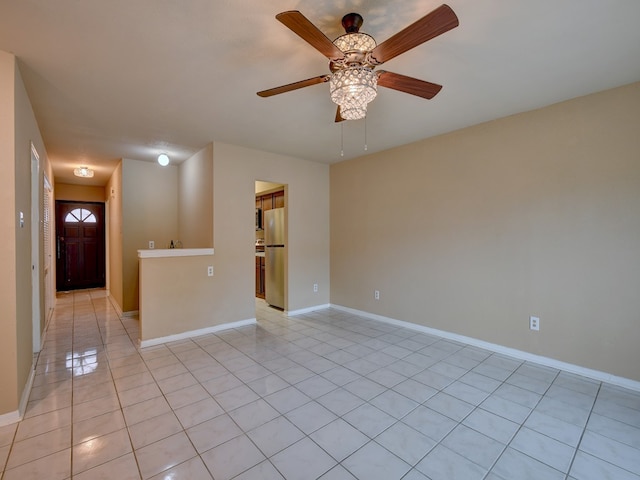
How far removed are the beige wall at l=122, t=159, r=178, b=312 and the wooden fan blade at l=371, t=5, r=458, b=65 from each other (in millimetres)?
4528

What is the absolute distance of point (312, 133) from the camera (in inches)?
140

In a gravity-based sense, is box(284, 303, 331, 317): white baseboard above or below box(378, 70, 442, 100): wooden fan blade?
below

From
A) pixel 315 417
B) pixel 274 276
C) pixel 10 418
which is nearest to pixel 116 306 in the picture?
pixel 274 276

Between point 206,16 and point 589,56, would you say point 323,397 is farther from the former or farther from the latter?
point 589,56

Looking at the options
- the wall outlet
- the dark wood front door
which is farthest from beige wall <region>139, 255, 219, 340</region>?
the dark wood front door

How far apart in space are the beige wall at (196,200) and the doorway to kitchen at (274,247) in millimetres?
1096

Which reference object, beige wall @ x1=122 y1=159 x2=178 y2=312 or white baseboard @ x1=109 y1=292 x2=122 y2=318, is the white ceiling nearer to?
beige wall @ x1=122 y1=159 x2=178 y2=312

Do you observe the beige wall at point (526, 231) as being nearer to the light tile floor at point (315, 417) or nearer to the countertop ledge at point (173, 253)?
the light tile floor at point (315, 417)

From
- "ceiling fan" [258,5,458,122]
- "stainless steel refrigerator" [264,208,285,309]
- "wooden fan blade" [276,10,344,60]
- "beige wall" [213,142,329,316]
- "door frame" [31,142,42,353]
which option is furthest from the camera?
"stainless steel refrigerator" [264,208,285,309]

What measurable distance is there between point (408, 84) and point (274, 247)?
12.2 ft

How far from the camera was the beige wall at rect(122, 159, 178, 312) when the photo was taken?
4699mm

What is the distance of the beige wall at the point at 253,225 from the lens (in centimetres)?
398

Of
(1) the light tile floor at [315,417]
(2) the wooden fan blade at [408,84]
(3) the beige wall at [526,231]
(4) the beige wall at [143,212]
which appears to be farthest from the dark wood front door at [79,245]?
(2) the wooden fan blade at [408,84]

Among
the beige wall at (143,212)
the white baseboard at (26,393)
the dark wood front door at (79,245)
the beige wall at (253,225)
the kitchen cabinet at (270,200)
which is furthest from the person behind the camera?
the dark wood front door at (79,245)
